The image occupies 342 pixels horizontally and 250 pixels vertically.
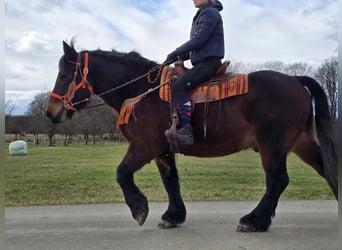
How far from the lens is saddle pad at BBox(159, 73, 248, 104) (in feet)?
17.6

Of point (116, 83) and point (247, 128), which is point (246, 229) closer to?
point (247, 128)

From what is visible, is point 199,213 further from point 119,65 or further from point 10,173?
point 10,173

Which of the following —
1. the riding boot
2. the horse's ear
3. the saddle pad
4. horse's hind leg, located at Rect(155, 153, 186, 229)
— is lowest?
horse's hind leg, located at Rect(155, 153, 186, 229)

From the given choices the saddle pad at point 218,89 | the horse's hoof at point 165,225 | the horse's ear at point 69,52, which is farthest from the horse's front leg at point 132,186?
the horse's ear at point 69,52

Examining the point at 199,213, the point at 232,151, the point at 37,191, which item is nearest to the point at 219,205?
the point at 199,213

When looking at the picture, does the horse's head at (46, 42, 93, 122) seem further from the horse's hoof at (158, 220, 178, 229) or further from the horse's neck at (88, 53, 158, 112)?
the horse's hoof at (158, 220, 178, 229)

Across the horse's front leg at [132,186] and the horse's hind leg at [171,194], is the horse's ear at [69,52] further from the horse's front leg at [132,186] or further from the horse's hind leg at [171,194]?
the horse's hind leg at [171,194]

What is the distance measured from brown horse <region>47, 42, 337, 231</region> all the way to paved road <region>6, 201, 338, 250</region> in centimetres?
31

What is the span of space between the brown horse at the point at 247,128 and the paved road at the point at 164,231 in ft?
1.02

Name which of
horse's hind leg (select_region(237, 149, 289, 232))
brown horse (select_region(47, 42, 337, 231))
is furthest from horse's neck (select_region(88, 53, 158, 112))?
horse's hind leg (select_region(237, 149, 289, 232))

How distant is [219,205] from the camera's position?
761cm

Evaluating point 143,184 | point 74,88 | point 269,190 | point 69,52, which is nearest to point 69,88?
point 74,88

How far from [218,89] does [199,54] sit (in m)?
0.53

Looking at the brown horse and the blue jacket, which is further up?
the blue jacket
